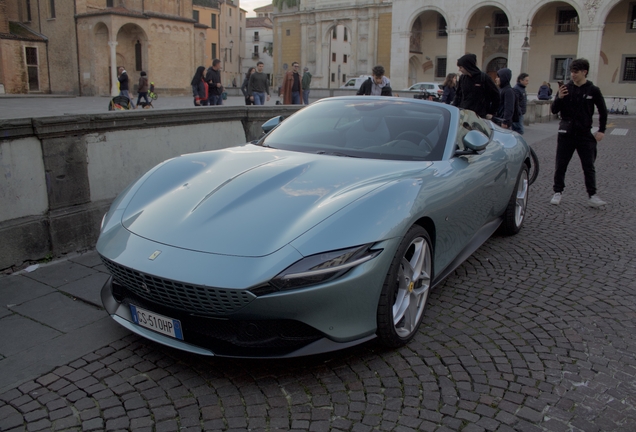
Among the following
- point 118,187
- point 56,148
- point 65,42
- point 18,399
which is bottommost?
point 18,399

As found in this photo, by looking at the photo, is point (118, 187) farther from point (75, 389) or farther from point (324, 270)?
point (324, 270)

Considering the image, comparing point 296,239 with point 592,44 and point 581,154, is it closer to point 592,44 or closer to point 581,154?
point 581,154

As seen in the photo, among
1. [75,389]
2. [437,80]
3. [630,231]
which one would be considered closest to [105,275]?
[75,389]

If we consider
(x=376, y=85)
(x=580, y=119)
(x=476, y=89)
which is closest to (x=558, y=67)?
(x=376, y=85)

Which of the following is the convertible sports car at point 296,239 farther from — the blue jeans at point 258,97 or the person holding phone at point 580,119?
the blue jeans at point 258,97

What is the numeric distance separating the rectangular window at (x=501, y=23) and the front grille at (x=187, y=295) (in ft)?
160

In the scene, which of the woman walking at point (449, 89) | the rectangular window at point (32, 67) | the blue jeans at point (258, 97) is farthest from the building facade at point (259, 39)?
the woman walking at point (449, 89)

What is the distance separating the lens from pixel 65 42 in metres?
42.9

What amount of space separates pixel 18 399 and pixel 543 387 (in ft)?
8.74

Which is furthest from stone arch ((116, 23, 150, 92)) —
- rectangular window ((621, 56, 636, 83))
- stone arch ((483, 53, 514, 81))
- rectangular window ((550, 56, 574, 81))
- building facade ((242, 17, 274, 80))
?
building facade ((242, 17, 274, 80))

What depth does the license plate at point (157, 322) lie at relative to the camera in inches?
113

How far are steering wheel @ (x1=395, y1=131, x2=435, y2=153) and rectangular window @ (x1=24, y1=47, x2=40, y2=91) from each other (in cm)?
4479

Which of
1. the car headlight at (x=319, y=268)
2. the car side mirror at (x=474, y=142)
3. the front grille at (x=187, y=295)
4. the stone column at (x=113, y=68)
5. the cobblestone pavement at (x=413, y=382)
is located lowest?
the cobblestone pavement at (x=413, y=382)

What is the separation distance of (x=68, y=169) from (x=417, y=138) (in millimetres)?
3111
